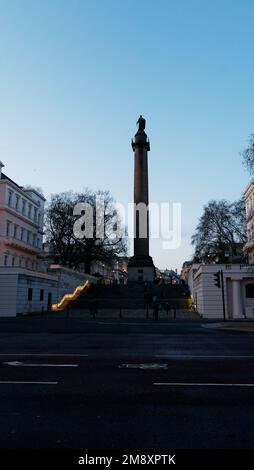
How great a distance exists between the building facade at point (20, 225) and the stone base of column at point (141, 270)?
52.4 ft

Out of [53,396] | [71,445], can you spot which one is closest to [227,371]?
[53,396]

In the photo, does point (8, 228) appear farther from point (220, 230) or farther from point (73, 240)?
point (220, 230)

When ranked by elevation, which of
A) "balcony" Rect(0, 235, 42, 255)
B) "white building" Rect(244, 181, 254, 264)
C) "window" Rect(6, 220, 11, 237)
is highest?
"white building" Rect(244, 181, 254, 264)

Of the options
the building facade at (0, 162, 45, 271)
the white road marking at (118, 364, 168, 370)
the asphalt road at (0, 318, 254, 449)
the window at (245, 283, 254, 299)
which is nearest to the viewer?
the asphalt road at (0, 318, 254, 449)

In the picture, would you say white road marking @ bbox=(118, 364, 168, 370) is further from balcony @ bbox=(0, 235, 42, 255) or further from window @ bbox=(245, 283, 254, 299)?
balcony @ bbox=(0, 235, 42, 255)

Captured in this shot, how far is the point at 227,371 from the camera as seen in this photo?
1046cm

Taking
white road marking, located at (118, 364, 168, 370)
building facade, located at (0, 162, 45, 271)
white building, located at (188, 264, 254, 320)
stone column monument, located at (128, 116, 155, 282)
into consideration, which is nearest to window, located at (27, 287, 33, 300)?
building facade, located at (0, 162, 45, 271)

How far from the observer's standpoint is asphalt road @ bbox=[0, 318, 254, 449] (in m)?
5.13

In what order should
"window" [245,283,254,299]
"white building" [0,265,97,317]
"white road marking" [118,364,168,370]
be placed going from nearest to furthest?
"white road marking" [118,364,168,370]
"white building" [0,265,97,317]
"window" [245,283,254,299]

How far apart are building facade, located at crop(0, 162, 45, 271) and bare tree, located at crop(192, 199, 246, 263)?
94.4 ft

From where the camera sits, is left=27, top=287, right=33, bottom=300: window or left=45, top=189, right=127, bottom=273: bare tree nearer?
left=27, top=287, right=33, bottom=300: window

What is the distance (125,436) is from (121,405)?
169 cm

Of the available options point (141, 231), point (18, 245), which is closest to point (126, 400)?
point (141, 231)
